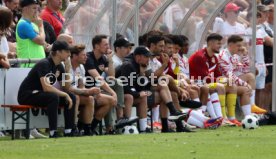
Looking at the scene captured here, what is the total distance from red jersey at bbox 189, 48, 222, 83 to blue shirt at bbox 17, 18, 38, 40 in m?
4.69

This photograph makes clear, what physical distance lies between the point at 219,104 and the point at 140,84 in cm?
268

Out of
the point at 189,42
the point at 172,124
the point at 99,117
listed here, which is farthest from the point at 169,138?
the point at 189,42

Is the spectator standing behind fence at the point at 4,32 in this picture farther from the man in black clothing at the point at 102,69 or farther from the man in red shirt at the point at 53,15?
the man in red shirt at the point at 53,15

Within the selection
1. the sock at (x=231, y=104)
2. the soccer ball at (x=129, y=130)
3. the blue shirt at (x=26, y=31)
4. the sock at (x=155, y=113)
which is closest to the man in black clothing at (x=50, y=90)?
the blue shirt at (x=26, y=31)

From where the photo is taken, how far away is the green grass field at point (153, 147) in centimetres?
1378

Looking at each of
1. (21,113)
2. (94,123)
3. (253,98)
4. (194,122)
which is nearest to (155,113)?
(194,122)

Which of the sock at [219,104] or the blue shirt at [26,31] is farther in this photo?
the sock at [219,104]

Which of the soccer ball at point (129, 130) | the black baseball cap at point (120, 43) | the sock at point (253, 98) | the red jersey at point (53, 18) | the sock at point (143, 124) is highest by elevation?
the red jersey at point (53, 18)

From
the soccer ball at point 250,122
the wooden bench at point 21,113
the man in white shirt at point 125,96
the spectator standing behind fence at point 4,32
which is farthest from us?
the soccer ball at point 250,122

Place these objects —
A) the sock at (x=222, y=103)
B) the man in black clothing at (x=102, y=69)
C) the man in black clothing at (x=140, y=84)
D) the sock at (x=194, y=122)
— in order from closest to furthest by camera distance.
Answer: the man in black clothing at (x=102, y=69)
the man in black clothing at (x=140, y=84)
the sock at (x=194, y=122)
the sock at (x=222, y=103)

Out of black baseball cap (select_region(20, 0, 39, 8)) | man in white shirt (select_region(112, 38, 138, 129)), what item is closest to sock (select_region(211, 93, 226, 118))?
man in white shirt (select_region(112, 38, 138, 129))

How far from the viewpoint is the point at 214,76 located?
2308 centimetres

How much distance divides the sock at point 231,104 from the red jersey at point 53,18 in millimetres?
4062

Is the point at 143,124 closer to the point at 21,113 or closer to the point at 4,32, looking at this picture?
the point at 21,113
